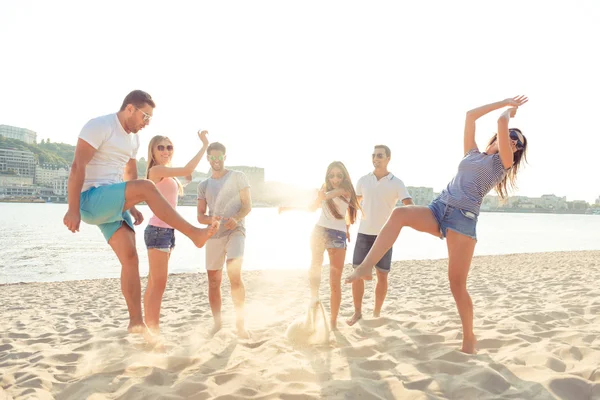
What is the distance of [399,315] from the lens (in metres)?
5.55

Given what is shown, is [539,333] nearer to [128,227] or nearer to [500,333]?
[500,333]

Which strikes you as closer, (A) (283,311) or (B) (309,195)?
(B) (309,195)

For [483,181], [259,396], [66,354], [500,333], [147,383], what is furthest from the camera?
[500,333]

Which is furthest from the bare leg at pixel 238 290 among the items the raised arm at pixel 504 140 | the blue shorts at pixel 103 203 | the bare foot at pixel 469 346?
the raised arm at pixel 504 140

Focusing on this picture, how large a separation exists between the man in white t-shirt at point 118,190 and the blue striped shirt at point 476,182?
2.01 m

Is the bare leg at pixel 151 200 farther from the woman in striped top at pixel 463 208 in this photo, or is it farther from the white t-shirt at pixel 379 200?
the white t-shirt at pixel 379 200

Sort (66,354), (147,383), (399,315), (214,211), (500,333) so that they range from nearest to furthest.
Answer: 1. (147,383)
2. (66,354)
3. (500,333)
4. (214,211)
5. (399,315)

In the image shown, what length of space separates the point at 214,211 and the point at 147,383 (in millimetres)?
2195

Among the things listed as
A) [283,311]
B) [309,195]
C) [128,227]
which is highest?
[309,195]

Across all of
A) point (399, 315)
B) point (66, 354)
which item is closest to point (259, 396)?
point (66, 354)

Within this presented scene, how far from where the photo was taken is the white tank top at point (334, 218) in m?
4.87

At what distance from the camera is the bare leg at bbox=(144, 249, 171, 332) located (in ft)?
13.8

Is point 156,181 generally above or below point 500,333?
above

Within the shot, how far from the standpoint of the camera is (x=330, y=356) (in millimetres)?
3633
